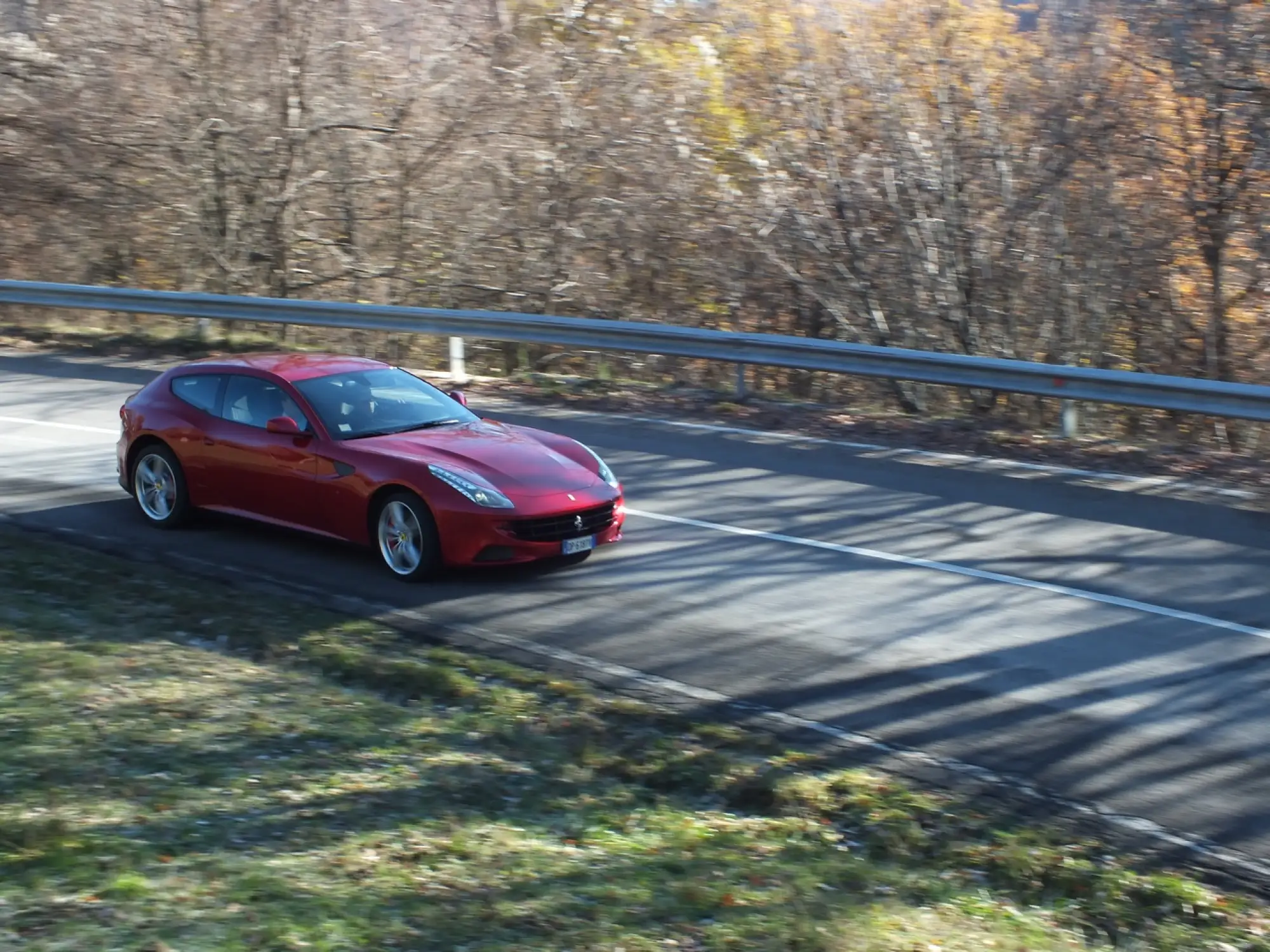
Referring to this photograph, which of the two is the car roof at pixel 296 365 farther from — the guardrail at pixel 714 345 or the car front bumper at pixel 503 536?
the guardrail at pixel 714 345

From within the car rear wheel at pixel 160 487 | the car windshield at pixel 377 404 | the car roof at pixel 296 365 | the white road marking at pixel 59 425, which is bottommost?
the car rear wheel at pixel 160 487

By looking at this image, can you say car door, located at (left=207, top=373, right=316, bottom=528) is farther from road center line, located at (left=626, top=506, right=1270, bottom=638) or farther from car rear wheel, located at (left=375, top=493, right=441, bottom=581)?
road center line, located at (left=626, top=506, right=1270, bottom=638)

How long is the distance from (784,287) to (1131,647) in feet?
43.4

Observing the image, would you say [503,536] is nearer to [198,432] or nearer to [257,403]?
[257,403]

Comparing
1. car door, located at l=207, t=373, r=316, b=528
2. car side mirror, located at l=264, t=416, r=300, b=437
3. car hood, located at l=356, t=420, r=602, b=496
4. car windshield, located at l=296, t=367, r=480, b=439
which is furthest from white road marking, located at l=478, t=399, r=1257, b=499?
car side mirror, located at l=264, t=416, r=300, b=437

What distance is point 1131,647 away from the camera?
8234 millimetres

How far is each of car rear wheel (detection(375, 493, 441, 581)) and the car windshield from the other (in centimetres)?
71

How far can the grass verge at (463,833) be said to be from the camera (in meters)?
4.71

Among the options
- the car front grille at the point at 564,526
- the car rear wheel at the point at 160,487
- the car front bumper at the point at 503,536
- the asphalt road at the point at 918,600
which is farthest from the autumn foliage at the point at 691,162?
the car rear wheel at the point at 160,487

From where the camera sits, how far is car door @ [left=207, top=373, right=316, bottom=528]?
9953mm

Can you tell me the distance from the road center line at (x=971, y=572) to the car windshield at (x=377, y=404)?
1787mm

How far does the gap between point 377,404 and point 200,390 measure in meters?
1.48

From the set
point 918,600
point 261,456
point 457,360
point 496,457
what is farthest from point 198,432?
point 457,360

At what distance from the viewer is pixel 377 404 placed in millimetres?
10359
